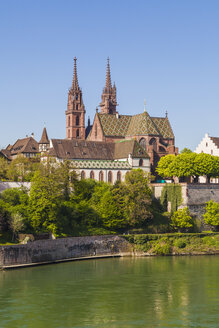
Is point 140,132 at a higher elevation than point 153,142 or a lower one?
higher

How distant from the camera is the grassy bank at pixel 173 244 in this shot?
75125 mm

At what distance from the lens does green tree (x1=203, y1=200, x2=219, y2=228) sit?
86562 mm

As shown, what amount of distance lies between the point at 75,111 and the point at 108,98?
56.2 feet

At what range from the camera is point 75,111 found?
14112 centimetres

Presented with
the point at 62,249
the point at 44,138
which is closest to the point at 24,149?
the point at 44,138

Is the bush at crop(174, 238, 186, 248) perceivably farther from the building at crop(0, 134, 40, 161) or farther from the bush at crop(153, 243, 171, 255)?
the building at crop(0, 134, 40, 161)

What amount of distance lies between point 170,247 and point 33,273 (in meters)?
23.3

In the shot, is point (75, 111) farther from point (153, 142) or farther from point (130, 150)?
point (130, 150)

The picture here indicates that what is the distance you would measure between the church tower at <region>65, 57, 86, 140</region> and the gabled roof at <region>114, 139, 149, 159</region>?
128ft

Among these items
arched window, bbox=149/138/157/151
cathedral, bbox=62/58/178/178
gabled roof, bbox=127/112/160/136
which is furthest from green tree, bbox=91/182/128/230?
gabled roof, bbox=127/112/160/136

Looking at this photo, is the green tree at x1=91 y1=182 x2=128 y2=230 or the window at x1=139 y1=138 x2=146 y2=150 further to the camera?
the window at x1=139 y1=138 x2=146 y2=150

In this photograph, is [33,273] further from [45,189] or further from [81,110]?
[81,110]

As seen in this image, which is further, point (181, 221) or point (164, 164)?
point (164, 164)

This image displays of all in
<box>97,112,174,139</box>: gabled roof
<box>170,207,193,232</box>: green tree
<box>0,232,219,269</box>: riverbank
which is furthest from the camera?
<box>97,112,174,139</box>: gabled roof
